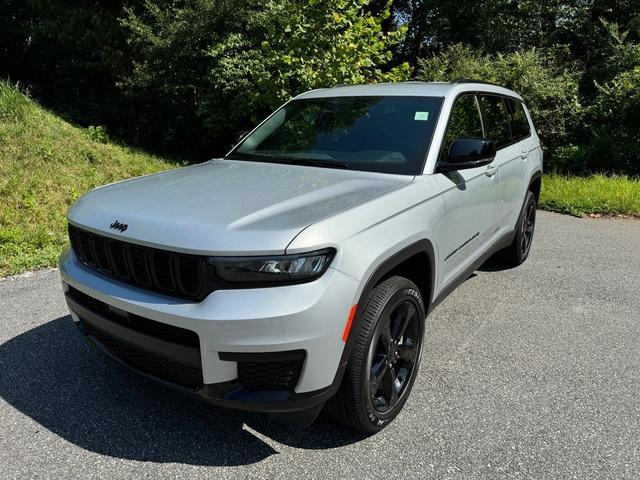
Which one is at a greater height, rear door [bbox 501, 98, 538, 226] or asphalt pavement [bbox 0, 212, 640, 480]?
rear door [bbox 501, 98, 538, 226]

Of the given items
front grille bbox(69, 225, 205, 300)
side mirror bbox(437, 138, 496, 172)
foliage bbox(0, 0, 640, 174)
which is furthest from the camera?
foliage bbox(0, 0, 640, 174)

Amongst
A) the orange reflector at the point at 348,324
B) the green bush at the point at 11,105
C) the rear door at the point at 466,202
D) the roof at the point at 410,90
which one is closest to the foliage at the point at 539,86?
the roof at the point at 410,90

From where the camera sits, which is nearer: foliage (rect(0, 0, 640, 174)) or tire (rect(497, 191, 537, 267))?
tire (rect(497, 191, 537, 267))

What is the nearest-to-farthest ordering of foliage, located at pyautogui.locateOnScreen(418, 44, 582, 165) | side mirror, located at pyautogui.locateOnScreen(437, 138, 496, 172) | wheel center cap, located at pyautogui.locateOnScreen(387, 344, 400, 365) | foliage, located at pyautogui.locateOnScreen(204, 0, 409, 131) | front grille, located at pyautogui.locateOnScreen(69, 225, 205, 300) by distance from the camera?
front grille, located at pyautogui.locateOnScreen(69, 225, 205, 300), wheel center cap, located at pyautogui.locateOnScreen(387, 344, 400, 365), side mirror, located at pyautogui.locateOnScreen(437, 138, 496, 172), foliage, located at pyautogui.locateOnScreen(204, 0, 409, 131), foliage, located at pyautogui.locateOnScreen(418, 44, 582, 165)

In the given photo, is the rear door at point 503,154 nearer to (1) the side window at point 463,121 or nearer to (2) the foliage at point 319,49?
(1) the side window at point 463,121

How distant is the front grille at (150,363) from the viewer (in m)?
2.21

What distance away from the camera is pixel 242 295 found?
6.81 feet

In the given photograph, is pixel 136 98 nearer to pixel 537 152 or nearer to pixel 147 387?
pixel 537 152

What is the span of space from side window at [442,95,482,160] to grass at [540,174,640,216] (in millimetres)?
4724

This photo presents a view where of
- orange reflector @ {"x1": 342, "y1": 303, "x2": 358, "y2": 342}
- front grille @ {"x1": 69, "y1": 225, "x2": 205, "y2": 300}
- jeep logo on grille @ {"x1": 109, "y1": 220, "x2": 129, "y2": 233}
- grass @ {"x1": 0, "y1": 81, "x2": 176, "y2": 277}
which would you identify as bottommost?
grass @ {"x1": 0, "y1": 81, "x2": 176, "y2": 277}

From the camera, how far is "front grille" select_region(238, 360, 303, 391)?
211 cm

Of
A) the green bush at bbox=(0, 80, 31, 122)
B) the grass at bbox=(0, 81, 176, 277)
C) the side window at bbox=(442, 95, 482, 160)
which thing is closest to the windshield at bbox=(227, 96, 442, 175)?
the side window at bbox=(442, 95, 482, 160)

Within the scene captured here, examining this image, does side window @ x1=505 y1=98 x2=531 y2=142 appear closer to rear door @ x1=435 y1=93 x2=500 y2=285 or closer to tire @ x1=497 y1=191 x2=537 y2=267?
tire @ x1=497 y1=191 x2=537 y2=267

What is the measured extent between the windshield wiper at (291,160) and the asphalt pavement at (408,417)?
141 centimetres
